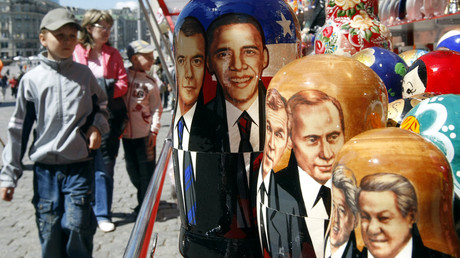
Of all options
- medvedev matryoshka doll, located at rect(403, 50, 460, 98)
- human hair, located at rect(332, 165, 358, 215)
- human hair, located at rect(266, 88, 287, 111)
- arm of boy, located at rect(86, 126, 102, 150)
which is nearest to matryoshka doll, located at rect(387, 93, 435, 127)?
medvedev matryoshka doll, located at rect(403, 50, 460, 98)

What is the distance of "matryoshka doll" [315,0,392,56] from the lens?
1.95 m

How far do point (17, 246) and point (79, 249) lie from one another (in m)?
1.48

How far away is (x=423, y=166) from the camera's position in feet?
2.59

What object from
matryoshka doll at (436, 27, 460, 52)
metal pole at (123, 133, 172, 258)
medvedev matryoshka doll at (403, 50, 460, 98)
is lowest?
metal pole at (123, 133, 172, 258)

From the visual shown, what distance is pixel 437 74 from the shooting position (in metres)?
1.36

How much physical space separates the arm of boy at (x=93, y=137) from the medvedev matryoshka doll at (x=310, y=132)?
6.86ft

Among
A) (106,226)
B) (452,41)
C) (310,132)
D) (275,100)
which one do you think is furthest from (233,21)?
(106,226)

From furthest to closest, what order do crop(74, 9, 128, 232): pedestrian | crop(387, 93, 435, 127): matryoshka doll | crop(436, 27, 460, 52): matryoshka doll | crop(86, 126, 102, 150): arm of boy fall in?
crop(74, 9, 128, 232): pedestrian, crop(86, 126, 102, 150): arm of boy, crop(436, 27, 460, 52): matryoshka doll, crop(387, 93, 435, 127): matryoshka doll

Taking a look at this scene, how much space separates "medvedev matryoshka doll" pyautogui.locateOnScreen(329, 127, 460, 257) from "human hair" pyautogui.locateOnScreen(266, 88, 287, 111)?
29cm

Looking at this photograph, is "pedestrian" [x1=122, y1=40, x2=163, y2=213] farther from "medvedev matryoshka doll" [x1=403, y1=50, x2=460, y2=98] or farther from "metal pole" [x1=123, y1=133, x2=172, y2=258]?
"medvedev matryoshka doll" [x1=403, y1=50, x2=460, y2=98]

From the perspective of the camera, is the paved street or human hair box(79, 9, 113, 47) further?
human hair box(79, 9, 113, 47)

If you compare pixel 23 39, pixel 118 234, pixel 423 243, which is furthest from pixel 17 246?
pixel 23 39

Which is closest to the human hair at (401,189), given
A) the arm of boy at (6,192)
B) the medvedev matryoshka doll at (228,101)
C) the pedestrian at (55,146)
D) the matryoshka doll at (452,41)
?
the medvedev matryoshka doll at (228,101)

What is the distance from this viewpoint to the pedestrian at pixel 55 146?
2.90 metres
